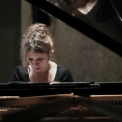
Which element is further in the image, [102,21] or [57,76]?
[57,76]

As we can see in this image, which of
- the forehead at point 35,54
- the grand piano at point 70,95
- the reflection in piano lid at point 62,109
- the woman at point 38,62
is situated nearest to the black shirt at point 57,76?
the woman at point 38,62

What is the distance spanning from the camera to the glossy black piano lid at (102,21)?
5.87 ft

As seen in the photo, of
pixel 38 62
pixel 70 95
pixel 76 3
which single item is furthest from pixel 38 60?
pixel 70 95

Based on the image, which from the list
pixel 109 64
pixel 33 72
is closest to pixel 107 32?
pixel 33 72

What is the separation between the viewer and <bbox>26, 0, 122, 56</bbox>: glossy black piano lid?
70.4 inches

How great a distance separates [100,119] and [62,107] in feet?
0.55

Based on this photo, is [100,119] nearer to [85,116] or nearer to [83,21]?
[85,116]

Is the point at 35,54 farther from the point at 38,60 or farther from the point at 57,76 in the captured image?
the point at 57,76

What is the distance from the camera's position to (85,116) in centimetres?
155

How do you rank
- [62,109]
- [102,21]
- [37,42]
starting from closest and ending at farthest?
[62,109], [102,21], [37,42]

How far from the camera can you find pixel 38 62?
Result: 7.24 feet

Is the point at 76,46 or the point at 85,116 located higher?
the point at 76,46

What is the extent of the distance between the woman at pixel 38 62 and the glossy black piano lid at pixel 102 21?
35 cm

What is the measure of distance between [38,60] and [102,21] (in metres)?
0.56
